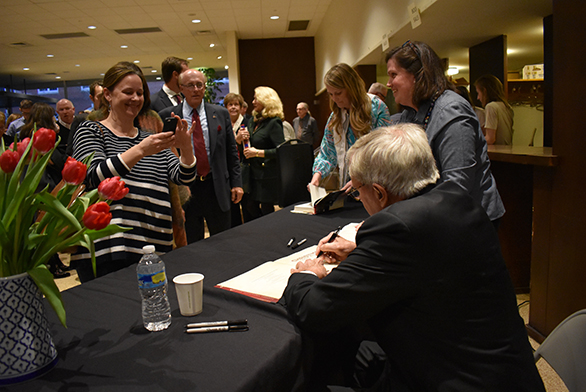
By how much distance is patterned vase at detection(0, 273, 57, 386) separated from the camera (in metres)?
0.78

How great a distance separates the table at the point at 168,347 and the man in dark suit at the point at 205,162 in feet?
3.86

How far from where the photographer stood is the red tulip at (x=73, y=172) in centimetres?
80

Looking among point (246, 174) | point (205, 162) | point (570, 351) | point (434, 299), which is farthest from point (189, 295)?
point (246, 174)

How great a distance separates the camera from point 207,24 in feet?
28.2

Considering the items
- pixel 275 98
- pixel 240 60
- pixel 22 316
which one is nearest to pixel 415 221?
pixel 22 316

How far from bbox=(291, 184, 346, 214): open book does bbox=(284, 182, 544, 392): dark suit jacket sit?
1241 millimetres

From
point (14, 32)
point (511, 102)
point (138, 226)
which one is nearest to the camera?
point (138, 226)

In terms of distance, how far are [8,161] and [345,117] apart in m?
2.09

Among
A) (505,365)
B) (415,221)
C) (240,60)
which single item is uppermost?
(240,60)

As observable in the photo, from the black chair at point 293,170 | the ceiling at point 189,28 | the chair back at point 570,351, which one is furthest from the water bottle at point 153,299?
the ceiling at point 189,28

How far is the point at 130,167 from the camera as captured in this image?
1550 millimetres

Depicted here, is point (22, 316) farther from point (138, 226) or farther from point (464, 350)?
point (464, 350)

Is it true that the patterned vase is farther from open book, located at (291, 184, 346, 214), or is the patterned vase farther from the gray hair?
open book, located at (291, 184, 346, 214)

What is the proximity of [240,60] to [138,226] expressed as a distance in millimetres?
9154
